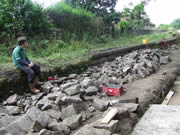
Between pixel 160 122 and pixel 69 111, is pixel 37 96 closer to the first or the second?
pixel 69 111

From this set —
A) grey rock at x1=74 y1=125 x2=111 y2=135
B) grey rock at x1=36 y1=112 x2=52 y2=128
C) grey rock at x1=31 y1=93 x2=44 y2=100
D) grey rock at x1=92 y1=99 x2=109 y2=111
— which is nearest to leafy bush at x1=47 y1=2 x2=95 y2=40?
grey rock at x1=31 y1=93 x2=44 y2=100

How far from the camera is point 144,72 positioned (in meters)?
4.99

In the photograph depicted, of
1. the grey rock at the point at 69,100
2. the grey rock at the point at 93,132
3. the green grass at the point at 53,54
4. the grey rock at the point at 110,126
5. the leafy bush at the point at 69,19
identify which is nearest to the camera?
the grey rock at the point at 93,132

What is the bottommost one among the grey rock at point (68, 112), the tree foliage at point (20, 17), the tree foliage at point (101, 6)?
the grey rock at point (68, 112)

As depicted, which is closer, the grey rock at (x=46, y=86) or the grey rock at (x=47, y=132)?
the grey rock at (x=47, y=132)

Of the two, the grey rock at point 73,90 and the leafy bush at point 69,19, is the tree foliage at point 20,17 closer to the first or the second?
the leafy bush at point 69,19

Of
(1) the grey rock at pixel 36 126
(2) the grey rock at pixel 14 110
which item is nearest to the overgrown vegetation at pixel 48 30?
(2) the grey rock at pixel 14 110

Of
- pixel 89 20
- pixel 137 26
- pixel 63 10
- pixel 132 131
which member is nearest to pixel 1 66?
pixel 132 131

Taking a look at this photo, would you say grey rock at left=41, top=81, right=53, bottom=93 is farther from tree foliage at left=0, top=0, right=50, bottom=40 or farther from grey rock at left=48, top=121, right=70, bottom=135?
tree foliage at left=0, top=0, right=50, bottom=40

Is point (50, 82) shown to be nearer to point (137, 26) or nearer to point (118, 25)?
point (118, 25)

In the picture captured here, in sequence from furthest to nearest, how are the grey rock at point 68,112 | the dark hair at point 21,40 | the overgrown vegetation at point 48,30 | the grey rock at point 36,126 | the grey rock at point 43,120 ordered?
the overgrown vegetation at point 48,30 → the dark hair at point 21,40 → the grey rock at point 68,112 → the grey rock at point 43,120 → the grey rock at point 36,126

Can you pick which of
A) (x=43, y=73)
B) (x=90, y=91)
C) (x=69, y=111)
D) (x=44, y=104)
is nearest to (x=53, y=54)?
(x=43, y=73)

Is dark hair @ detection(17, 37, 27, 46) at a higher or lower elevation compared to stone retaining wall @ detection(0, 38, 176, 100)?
higher

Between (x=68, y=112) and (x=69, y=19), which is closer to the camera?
(x=68, y=112)
